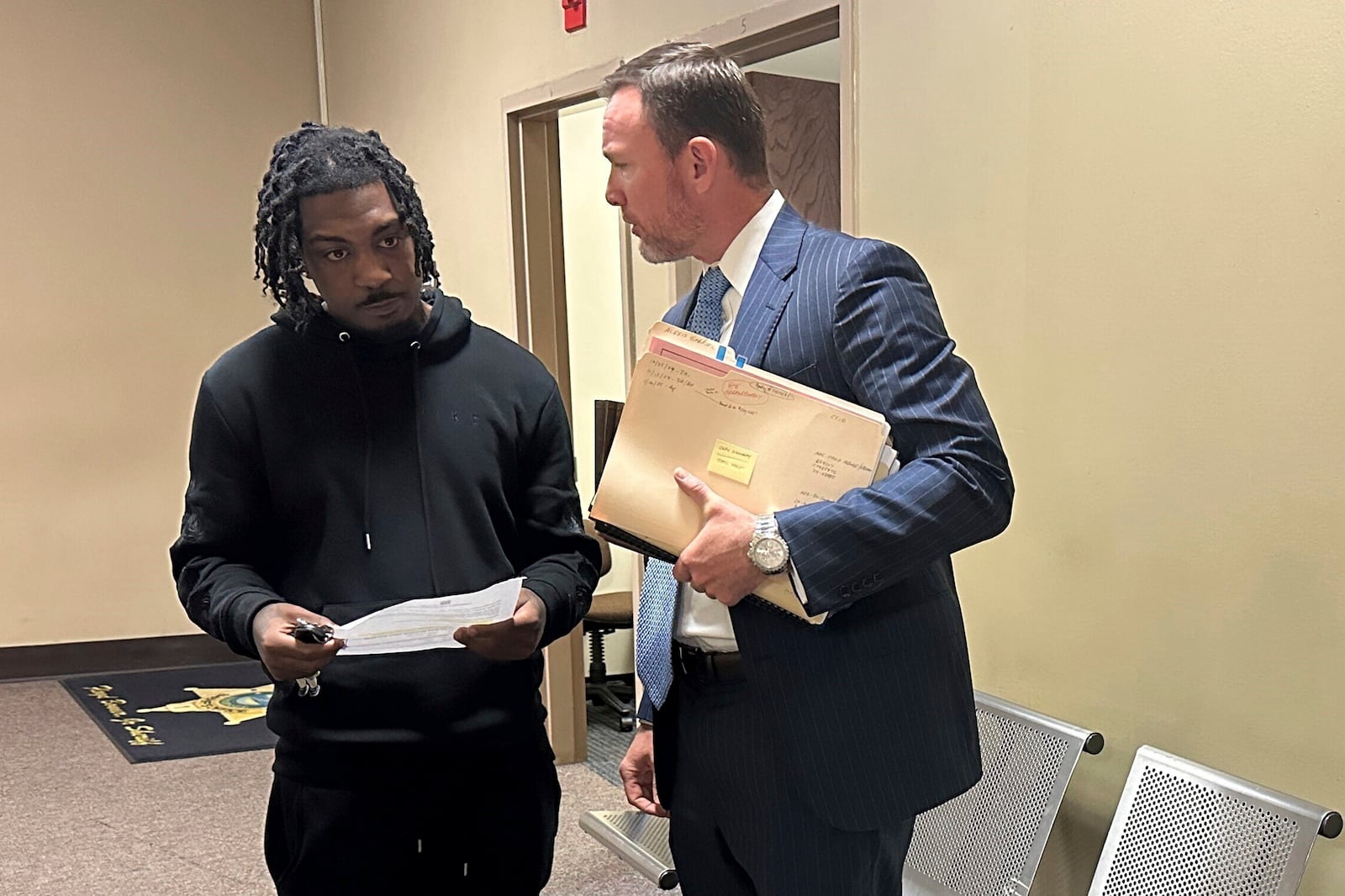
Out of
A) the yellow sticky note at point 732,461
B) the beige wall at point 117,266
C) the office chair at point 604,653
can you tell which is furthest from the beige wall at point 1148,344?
the beige wall at point 117,266

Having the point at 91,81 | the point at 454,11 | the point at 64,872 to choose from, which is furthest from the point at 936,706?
the point at 91,81

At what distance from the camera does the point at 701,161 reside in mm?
1410

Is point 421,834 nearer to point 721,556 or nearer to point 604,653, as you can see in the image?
point 721,556

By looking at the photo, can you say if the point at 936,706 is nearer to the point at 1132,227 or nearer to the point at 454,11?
the point at 1132,227

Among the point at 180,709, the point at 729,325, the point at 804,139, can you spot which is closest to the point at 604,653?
the point at 180,709

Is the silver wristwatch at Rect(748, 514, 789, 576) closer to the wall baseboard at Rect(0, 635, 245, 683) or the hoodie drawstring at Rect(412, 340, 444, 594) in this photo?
the hoodie drawstring at Rect(412, 340, 444, 594)

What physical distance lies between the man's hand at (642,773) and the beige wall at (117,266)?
4452 mm

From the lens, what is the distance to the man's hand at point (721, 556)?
1.24 m

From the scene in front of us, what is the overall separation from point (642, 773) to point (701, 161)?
32.0 inches

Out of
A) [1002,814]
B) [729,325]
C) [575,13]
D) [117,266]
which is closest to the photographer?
[729,325]

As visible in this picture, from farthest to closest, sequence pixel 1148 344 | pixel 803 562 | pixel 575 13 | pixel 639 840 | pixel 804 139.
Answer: pixel 804 139 < pixel 575 13 < pixel 639 840 < pixel 1148 344 < pixel 803 562

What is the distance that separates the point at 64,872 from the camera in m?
3.29

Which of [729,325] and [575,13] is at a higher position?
[575,13]

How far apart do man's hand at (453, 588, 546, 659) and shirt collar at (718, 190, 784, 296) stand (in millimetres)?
471
